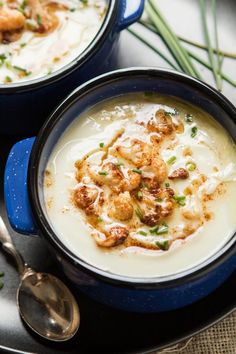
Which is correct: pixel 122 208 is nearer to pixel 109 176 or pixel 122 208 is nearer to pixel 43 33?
pixel 109 176

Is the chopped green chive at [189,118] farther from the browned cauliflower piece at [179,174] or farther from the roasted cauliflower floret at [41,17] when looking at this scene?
the roasted cauliflower floret at [41,17]

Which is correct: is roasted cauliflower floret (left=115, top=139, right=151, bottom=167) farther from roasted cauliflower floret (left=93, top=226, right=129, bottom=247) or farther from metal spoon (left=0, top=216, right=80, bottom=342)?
metal spoon (left=0, top=216, right=80, bottom=342)

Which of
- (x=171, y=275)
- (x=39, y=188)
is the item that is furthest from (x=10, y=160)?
(x=171, y=275)

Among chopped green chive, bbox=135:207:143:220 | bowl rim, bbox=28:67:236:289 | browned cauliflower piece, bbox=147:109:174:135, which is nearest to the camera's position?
bowl rim, bbox=28:67:236:289

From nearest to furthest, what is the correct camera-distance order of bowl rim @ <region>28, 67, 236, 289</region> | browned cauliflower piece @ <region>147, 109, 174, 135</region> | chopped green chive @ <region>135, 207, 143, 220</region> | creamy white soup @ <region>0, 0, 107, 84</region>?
bowl rim @ <region>28, 67, 236, 289</region>, chopped green chive @ <region>135, 207, 143, 220</region>, browned cauliflower piece @ <region>147, 109, 174, 135</region>, creamy white soup @ <region>0, 0, 107, 84</region>

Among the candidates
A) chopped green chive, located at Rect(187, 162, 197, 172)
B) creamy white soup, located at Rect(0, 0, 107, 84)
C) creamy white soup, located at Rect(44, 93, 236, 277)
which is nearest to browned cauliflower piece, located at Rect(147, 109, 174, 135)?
creamy white soup, located at Rect(44, 93, 236, 277)

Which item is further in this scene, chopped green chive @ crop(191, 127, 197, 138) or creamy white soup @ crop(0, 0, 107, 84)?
creamy white soup @ crop(0, 0, 107, 84)
